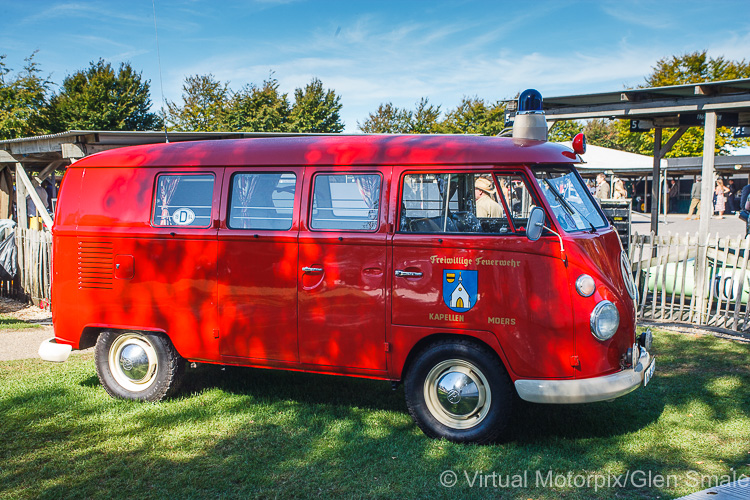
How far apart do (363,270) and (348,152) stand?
1013 mm

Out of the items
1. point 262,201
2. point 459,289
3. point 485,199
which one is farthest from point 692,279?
point 262,201

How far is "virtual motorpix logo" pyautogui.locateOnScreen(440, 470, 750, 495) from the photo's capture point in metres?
4.00

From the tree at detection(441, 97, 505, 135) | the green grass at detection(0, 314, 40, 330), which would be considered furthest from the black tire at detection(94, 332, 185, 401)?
the tree at detection(441, 97, 505, 135)

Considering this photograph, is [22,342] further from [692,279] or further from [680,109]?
[680,109]

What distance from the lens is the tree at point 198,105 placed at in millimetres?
35406

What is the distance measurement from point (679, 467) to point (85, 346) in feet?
17.6

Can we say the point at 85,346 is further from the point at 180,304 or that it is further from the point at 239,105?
the point at 239,105

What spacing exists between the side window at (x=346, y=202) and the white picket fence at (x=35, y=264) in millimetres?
7219

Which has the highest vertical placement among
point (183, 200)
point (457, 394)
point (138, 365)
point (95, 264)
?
point (183, 200)

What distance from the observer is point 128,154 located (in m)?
5.76

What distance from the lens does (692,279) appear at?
894 centimetres

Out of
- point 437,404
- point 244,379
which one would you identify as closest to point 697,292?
point 437,404

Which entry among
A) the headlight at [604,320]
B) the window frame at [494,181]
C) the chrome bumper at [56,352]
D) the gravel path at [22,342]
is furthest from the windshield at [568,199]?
the gravel path at [22,342]

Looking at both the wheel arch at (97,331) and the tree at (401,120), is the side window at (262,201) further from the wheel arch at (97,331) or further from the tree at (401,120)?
the tree at (401,120)
